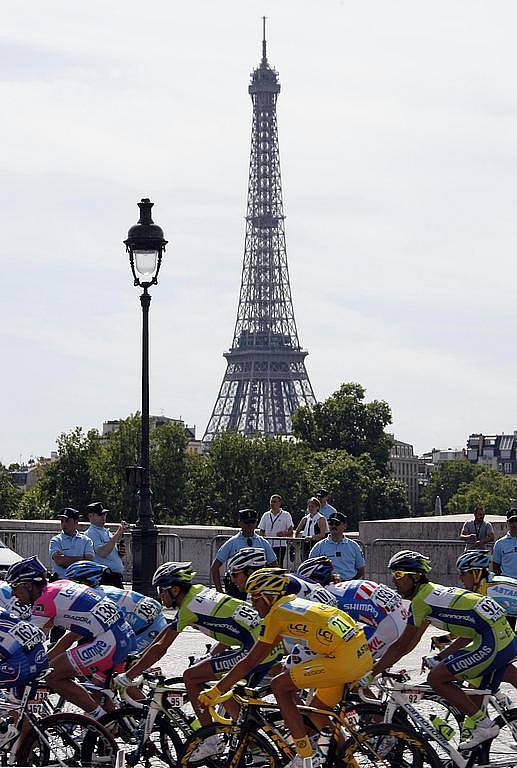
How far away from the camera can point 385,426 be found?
352ft

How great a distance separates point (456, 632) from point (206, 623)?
1710mm

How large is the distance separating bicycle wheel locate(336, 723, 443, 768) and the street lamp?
12111 millimetres

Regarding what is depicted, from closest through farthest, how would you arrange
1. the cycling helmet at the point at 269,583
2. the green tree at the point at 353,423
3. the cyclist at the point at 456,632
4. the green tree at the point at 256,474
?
the cycling helmet at the point at 269,583
the cyclist at the point at 456,632
the green tree at the point at 256,474
the green tree at the point at 353,423

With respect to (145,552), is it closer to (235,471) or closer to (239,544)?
(239,544)

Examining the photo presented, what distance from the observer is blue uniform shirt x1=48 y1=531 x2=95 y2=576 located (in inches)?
699

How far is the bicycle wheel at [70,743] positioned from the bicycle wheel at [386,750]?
4.99 ft

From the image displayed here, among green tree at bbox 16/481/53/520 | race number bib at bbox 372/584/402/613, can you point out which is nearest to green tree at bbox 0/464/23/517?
green tree at bbox 16/481/53/520

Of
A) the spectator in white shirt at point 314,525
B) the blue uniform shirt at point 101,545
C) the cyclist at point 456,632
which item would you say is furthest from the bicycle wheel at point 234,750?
the spectator in white shirt at point 314,525

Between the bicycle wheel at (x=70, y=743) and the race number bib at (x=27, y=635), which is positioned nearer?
the bicycle wheel at (x=70, y=743)

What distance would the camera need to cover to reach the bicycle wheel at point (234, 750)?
956 cm

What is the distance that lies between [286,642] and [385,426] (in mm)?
97464

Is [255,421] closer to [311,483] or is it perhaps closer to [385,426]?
[385,426]

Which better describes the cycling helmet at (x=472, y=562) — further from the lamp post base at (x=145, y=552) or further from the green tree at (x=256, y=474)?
the green tree at (x=256, y=474)

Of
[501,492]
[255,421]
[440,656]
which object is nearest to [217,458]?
[255,421]
